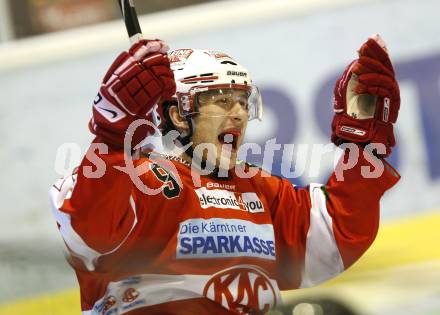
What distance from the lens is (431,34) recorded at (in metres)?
4.08

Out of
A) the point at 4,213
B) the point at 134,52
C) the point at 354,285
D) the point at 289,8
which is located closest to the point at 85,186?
the point at 134,52

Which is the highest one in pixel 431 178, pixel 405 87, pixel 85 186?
pixel 85 186

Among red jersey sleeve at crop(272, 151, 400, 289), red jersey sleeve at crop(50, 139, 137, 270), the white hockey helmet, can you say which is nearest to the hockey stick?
the white hockey helmet

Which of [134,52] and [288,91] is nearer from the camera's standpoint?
[134,52]

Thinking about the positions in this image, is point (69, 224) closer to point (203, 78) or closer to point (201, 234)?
point (201, 234)

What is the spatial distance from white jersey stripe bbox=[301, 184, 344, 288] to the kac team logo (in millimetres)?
186

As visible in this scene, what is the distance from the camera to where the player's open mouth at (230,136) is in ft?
8.56

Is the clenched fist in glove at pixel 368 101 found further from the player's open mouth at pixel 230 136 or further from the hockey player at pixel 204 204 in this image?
the player's open mouth at pixel 230 136

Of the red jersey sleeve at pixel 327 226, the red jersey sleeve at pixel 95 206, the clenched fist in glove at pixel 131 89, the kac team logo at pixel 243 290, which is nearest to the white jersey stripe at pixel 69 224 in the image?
the red jersey sleeve at pixel 95 206

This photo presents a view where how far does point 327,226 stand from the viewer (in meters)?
2.71

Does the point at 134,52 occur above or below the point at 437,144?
above

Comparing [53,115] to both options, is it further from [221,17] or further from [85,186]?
[85,186]

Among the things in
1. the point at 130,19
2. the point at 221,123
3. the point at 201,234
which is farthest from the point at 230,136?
the point at 130,19

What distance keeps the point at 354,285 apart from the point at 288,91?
1.52m
